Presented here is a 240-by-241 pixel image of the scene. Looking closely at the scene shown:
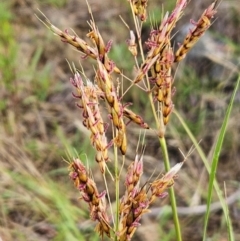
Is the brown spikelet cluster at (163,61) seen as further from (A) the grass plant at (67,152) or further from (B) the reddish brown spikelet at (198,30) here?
(A) the grass plant at (67,152)

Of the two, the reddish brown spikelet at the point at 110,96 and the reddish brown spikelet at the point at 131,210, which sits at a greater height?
the reddish brown spikelet at the point at 110,96

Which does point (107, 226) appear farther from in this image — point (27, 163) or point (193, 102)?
point (193, 102)

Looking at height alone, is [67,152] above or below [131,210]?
below

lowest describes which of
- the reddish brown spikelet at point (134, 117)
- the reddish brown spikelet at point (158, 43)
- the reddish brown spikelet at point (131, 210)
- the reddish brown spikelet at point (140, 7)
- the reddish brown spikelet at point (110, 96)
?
the reddish brown spikelet at point (131, 210)

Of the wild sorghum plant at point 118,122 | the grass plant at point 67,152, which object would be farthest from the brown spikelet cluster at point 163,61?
the grass plant at point 67,152

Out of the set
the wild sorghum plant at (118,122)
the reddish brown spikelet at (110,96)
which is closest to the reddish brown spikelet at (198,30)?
the wild sorghum plant at (118,122)

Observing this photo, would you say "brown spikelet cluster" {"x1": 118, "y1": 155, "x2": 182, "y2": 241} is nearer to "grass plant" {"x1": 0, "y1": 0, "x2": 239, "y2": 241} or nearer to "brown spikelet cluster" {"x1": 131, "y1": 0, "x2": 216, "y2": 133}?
"brown spikelet cluster" {"x1": 131, "y1": 0, "x2": 216, "y2": 133}

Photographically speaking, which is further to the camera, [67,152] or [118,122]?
[67,152]

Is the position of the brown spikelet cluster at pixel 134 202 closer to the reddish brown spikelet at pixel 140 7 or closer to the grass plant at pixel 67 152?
the reddish brown spikelet at pixel 140 7

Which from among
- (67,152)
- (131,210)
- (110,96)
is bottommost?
(67,152)

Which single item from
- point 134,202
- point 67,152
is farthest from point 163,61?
point 67,152

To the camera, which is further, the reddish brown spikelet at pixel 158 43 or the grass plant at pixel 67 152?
the grass plant at pixel 67 152

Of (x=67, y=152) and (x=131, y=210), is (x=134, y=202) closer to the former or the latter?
(x=131, y=210)

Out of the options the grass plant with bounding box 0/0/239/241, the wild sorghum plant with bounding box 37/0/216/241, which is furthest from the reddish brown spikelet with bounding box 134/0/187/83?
the grass plant with bounding box 0/0/239/241
